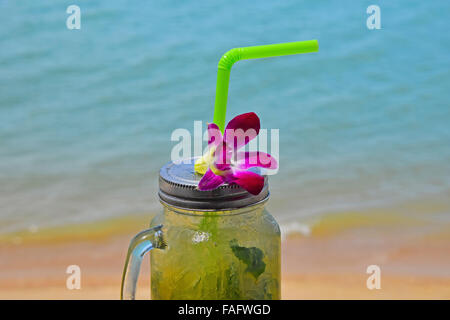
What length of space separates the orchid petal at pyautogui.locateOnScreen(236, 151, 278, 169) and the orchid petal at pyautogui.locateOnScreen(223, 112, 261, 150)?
0.05 ft

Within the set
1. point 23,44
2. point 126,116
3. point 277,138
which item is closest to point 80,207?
point 126,116

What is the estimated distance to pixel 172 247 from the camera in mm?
726

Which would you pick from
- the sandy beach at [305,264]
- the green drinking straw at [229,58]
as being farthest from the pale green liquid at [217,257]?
the sandy beach at [305,264]

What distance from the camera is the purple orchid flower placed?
672 mm

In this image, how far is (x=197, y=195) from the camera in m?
0.68

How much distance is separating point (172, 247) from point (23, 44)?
1.65 metres

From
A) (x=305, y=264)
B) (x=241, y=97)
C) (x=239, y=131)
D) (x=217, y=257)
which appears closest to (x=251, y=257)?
(x=217, y=257)

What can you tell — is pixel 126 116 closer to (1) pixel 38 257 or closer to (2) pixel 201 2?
(2) pixel 201 2

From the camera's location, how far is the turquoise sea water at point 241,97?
1.71 m

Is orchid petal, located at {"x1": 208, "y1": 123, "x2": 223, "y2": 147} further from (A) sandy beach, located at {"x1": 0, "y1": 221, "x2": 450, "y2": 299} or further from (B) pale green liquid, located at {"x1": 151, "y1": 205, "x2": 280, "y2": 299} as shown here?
(A) sandy beach, located at {"x1": 0, "y1": 221, "x2": 450, "y2": 299}

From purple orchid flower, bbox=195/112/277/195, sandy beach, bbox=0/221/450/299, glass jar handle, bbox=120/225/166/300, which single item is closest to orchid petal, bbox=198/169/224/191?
purple orchid flower, bbox=195/112/277/195

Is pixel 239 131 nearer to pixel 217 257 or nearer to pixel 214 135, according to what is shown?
pixel 214 135

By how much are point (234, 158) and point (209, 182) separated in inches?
1.9

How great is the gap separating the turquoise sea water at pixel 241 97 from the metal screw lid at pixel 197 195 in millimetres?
910
